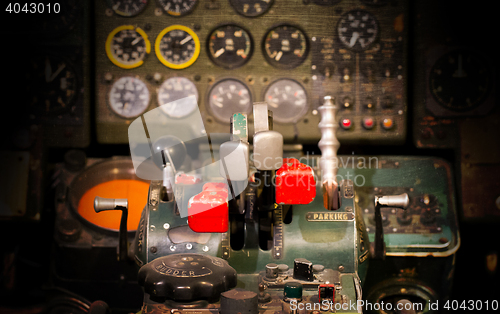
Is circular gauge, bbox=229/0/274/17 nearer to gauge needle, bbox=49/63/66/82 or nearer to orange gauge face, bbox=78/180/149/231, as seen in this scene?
gauge needle, bbox=49/63/66/82

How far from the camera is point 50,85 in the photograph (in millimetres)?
2641

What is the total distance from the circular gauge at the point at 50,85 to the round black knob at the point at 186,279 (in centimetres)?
172

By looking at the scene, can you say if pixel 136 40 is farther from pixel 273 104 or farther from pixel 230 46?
pixel 273 104

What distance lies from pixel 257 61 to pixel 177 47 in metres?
0.55

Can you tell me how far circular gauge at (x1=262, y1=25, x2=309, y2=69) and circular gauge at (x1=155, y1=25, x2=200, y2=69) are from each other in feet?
1.57

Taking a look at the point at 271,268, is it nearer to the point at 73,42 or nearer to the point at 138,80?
the point at 138,80

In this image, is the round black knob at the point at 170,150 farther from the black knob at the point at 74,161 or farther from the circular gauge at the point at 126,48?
the circular gauge at the point at 126,48

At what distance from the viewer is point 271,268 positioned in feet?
5.07

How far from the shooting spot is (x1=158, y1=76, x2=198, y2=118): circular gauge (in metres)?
2.65

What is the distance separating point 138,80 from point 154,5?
51cm

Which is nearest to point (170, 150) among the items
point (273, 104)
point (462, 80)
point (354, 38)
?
point (273, 104)

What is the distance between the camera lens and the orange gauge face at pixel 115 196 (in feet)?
7.89

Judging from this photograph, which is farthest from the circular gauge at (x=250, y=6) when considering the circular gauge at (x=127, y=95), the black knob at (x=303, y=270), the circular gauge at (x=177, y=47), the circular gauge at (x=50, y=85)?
the black knob at (x=303, y=270)

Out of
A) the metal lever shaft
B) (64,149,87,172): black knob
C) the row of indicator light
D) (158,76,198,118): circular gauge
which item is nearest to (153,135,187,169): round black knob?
(158,76,198,118): circular gauge
